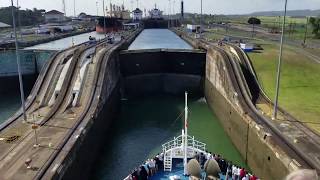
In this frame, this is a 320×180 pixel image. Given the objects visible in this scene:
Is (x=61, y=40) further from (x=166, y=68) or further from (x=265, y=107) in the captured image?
(x=265, y=107)

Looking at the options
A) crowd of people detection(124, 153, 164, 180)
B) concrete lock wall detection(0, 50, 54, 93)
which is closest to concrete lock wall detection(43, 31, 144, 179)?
crowd of people detection(124, 153, 164, 180)

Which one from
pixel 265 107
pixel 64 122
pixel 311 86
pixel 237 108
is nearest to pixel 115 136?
pixel 64 122

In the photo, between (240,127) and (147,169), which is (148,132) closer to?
Answer: (240,127)

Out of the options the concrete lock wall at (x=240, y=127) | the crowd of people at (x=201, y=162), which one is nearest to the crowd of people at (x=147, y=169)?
the crowd of people at (x=201, y=162)

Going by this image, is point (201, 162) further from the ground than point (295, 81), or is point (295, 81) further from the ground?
point (295, 81)

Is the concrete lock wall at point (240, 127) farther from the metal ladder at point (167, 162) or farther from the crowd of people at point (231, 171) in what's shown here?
the metal ladder at point (167, 162)

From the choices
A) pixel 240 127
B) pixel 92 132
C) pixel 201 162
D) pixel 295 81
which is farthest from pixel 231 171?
pixel 295 81
